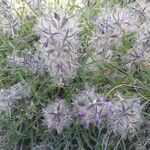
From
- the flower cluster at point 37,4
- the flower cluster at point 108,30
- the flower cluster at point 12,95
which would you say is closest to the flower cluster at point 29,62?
the flower cluster at point 12,95

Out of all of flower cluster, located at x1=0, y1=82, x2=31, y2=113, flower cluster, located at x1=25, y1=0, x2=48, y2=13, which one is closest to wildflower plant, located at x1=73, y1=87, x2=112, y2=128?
flower cluster, located at x1=0, y1=82, x2=31, y2=113

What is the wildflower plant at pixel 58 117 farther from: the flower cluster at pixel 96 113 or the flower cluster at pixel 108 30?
the flower cluster at pixel 108 30

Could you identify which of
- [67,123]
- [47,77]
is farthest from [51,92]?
[67,123]

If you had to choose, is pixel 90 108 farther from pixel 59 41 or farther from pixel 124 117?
pixel 59 41

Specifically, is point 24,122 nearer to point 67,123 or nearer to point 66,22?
point 67,123

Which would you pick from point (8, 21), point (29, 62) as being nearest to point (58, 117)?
point (29, 62)

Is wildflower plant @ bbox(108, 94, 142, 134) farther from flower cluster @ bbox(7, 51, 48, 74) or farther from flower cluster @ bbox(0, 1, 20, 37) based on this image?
flower cluster @ bbox(0, 1, 20, 37)
